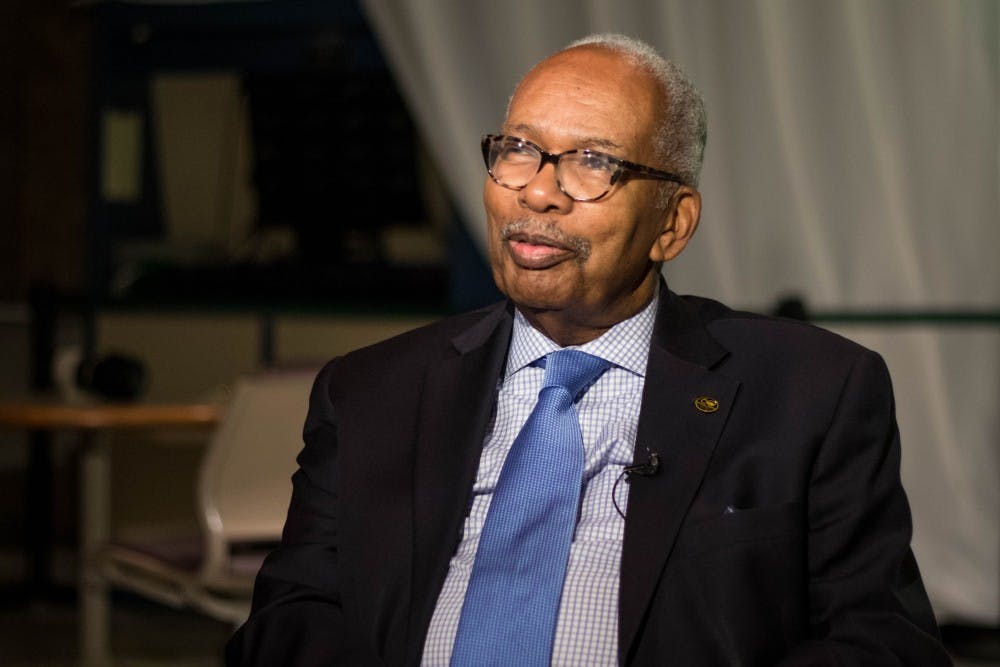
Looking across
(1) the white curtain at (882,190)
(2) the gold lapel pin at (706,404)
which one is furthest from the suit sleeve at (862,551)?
(1) the white curtain at (882,190)

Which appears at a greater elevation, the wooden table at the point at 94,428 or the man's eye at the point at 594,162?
the man's eye at the point at 594,162

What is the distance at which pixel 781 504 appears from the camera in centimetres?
166

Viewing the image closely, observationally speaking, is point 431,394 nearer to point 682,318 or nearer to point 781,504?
point 682,318

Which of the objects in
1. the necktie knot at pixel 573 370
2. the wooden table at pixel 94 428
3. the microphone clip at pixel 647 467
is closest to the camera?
the microphone clip at pixel 647 467

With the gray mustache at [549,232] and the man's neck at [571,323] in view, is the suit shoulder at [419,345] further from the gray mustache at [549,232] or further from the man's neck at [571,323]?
the gray mustache at [549,232]

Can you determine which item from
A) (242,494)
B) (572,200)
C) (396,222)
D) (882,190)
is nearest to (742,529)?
(572,200)

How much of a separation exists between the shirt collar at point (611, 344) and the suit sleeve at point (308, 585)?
0.79 feet

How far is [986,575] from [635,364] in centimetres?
278

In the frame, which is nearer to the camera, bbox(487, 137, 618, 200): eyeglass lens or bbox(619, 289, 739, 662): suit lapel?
bbox(619, 289, 739, 662): suit lapel

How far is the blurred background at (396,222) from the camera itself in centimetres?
422

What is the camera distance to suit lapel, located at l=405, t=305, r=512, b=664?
173cm

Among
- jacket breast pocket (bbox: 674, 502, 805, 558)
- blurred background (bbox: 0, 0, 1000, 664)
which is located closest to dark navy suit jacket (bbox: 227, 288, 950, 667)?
jacket breast pocket (bbox: 674, 502, 805, 558)

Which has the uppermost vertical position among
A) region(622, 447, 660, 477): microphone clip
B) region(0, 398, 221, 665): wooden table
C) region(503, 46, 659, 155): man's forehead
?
region(503, 46, 659, 155): man's forehead

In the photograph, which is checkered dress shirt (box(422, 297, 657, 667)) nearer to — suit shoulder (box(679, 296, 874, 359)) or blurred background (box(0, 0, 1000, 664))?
suit shoulder (box(679, 296, 874, 359))
